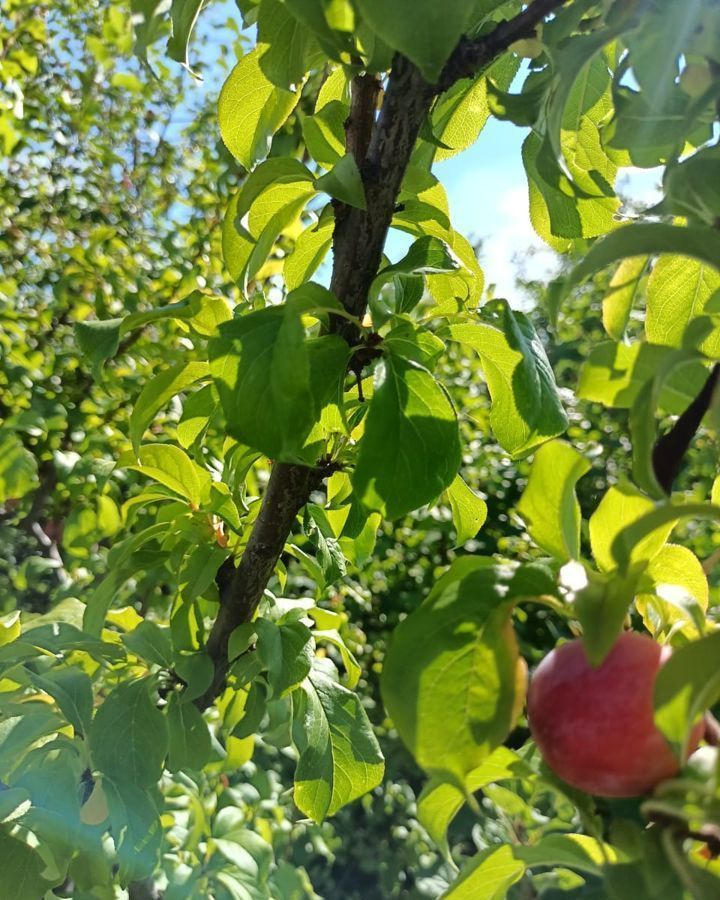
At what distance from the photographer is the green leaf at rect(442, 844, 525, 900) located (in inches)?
14.7

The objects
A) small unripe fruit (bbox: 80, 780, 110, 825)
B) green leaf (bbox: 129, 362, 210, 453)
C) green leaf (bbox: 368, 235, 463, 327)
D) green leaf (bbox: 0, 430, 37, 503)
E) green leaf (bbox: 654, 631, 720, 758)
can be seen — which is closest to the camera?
green leaf (bbox: 654, 631, 720, 758)

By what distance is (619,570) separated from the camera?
293 millimetres

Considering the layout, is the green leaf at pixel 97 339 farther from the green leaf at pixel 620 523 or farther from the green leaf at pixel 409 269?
the green leaf at pixel 620 523

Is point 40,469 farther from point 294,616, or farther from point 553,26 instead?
point 553,26

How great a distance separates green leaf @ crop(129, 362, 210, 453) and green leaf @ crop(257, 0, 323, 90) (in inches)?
7.9

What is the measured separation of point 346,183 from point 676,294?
0.21m

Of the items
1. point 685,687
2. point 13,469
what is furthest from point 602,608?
point 13,469

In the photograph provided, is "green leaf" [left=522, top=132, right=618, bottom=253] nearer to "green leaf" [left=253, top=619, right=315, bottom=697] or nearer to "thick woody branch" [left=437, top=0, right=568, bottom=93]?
"thick woody branch" [left=437, top=0, right=568, bottom=93]

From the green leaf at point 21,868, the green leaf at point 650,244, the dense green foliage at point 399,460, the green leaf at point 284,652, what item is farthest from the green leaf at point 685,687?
the green leaf at point 21,868

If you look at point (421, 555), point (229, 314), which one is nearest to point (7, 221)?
point (421, 555)

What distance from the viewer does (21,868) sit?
25.3 inches

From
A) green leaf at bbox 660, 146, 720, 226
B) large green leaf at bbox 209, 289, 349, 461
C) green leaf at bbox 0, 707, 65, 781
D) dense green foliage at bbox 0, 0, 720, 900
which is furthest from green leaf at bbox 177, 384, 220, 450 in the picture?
A: green leaf at bbox 660, 146, 720, 226

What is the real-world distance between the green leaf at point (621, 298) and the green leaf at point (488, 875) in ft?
0.83

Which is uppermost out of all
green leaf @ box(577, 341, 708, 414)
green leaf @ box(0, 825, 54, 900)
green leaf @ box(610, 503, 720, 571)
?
green leaf @ box(577, 341, 708, 414)
